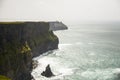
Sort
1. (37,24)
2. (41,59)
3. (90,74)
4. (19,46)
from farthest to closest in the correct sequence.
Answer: (37,24), (41,59), (90,74), (19,46)

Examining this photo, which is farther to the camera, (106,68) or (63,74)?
(106,68)

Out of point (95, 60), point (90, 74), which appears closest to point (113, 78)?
point (90, 74)

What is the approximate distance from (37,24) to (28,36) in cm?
1460

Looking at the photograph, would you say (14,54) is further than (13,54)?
Yes

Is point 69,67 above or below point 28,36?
below

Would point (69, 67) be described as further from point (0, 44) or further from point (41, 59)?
point (0, 44)

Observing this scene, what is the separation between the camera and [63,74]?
71125 millimetres

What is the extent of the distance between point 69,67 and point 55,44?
123ft

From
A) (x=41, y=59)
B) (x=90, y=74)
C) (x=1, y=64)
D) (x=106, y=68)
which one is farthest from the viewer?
(x=41, y=59)

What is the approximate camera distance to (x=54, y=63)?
284 feet

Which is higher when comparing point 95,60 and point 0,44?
point 0,44

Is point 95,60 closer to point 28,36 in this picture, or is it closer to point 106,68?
point 106,68

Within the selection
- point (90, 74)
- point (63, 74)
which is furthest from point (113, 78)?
point (63, 74)

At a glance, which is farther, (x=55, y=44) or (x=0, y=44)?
(x=55, y=44)
